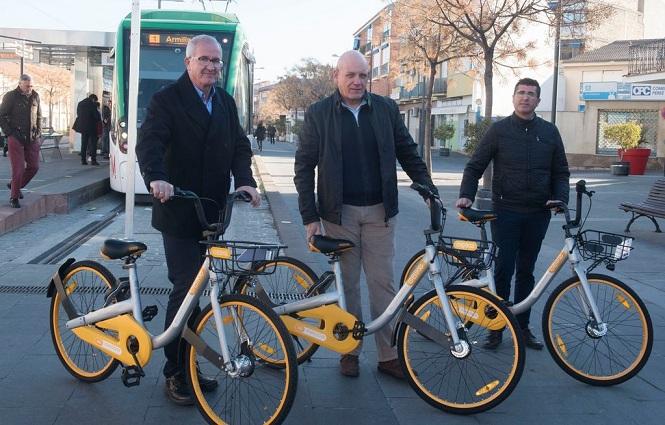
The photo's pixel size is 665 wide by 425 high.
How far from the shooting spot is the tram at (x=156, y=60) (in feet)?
46.4

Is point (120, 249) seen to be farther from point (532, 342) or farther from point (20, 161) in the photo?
point (20, 161)

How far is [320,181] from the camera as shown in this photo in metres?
5.08

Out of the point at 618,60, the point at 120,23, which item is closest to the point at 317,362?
the point at 120,23

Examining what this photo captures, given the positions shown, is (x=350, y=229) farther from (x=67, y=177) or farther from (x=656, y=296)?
(x=67, y=177)

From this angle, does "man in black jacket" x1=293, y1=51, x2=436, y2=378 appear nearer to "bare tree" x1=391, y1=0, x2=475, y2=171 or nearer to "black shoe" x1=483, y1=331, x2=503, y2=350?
"black shoe" x1=483, y1=331, x2=503, y2=350

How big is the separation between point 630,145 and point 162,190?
29.6 meters

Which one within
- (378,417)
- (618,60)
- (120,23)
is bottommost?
(378,417)

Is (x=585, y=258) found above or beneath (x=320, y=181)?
beneath

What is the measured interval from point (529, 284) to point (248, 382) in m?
2.52

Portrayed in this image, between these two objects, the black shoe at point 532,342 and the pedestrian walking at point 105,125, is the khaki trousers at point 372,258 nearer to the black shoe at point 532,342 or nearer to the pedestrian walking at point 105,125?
the black shoe at point 532,342

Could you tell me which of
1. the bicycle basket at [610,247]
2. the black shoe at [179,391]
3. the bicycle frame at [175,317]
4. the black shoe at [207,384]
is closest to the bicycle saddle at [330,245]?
the bicycle frame at [175,317]

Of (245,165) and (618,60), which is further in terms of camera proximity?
(618,60)

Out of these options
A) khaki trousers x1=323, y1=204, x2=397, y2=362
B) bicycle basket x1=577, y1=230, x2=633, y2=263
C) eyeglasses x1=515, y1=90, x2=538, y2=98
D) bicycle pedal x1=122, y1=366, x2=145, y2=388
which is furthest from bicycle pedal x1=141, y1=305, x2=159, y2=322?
eyeglasses x1=515, y1=90, x2=538, y2=98

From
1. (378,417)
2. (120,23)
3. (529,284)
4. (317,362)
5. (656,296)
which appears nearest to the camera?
(378,417)
